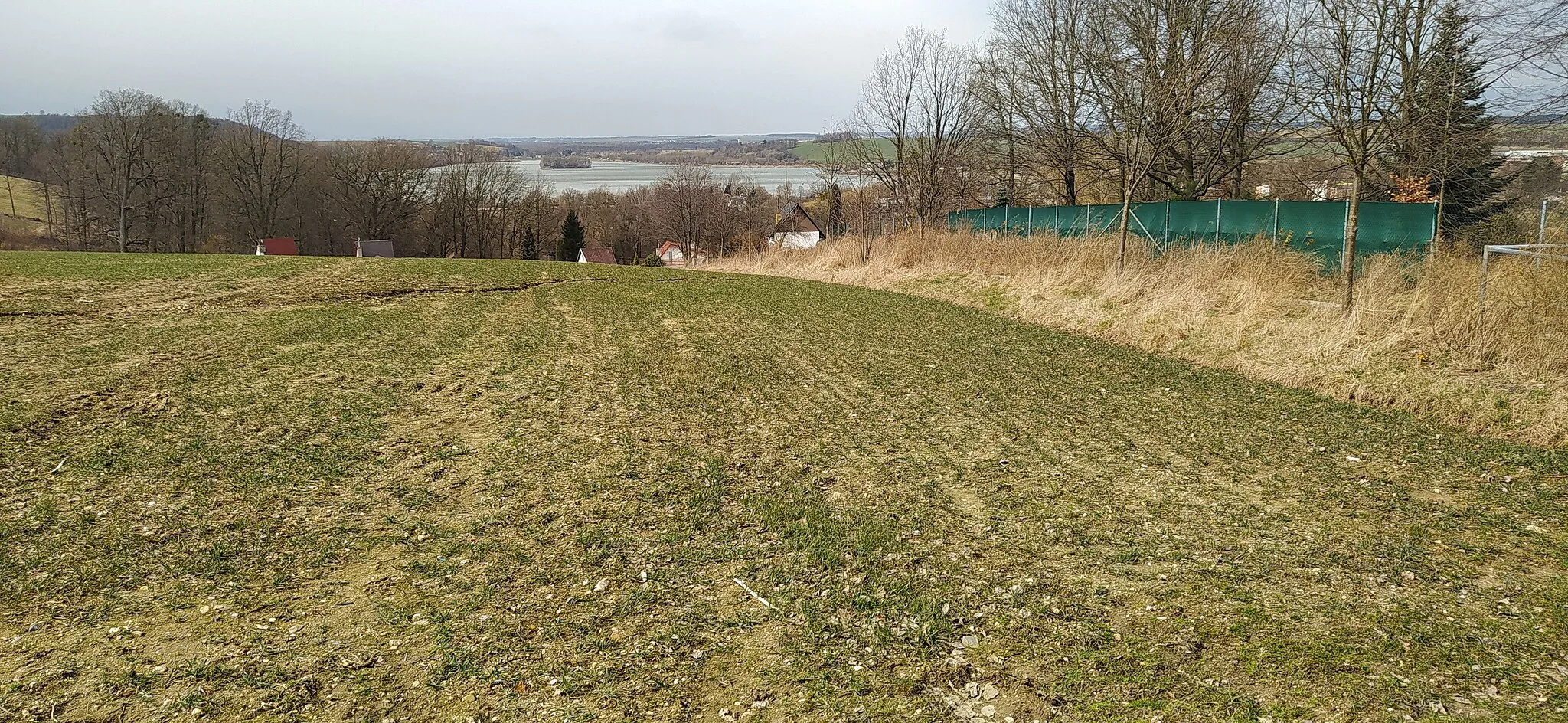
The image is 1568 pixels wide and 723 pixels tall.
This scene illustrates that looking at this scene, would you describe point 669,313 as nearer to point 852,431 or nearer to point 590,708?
point 852,431

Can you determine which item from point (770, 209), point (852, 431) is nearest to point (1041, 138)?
point (852, 431)

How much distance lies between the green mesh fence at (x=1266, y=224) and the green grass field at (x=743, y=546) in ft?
31.4

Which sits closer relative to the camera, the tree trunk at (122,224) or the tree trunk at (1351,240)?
the tree trunk at (1351,240)

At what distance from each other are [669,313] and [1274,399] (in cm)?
729

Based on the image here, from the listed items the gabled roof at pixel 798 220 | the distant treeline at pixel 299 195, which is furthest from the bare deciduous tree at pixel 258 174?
the gabled roof at pixel 798 220

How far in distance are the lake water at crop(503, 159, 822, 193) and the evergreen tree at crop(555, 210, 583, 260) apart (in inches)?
621

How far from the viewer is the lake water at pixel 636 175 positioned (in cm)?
7219

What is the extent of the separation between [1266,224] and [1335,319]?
29.7 ft

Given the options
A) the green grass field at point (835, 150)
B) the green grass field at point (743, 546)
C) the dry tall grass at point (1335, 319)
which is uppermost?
the green grass field at point (835, 150)

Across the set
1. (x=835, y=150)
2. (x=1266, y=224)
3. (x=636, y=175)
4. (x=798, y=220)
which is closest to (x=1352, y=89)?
(x=1266, y=224)

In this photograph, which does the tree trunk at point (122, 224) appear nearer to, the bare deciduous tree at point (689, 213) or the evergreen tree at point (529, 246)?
the evergreen tree at point (529, 246)

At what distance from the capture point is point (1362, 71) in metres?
9.83

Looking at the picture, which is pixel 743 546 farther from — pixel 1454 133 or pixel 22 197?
pixel 22 197

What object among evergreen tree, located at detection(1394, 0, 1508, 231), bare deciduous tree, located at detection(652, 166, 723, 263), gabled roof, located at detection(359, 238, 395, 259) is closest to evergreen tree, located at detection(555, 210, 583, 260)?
bare deciduous tree, located at detection(652, 166, 723, 263)
